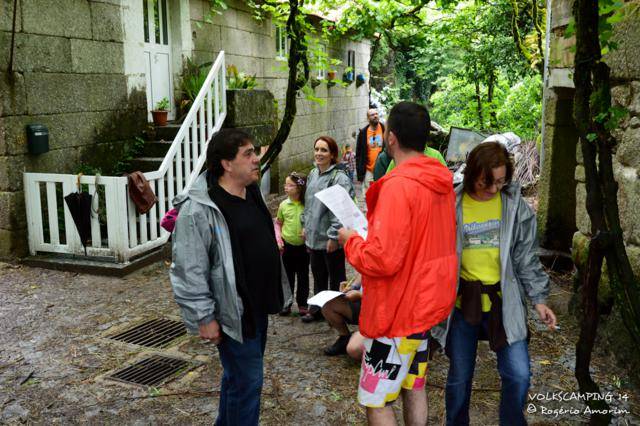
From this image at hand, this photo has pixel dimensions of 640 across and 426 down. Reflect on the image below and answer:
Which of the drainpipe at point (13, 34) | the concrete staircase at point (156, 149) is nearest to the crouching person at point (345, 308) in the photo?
the drainpipe at point (13, 34)

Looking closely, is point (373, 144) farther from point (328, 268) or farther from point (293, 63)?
point (328, 268)

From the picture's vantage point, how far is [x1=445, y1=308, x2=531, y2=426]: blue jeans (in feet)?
9.62

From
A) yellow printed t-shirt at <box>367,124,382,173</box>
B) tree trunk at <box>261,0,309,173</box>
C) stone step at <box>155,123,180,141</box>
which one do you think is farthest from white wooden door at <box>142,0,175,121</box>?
yellow printed t-shirt at <box>367,124,382,173</box>

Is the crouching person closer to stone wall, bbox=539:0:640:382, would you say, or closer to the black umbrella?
stone wall, bbox=539:0:640:382

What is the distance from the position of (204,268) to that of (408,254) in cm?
95

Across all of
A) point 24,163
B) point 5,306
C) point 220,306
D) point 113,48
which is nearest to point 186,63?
point 113,48

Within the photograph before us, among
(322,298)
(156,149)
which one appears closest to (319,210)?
(322,298)

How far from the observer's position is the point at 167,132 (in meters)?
8.68

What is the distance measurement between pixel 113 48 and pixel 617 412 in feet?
23.4

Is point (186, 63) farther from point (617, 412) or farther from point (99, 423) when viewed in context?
point (617, 412)

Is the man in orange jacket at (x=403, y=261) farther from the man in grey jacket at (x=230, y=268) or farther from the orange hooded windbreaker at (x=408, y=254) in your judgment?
the man in grey jacket at (x=230, y=268)

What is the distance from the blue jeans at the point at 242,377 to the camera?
288cm

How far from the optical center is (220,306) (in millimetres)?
2844

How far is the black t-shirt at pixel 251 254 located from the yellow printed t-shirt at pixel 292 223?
6.85 ft
